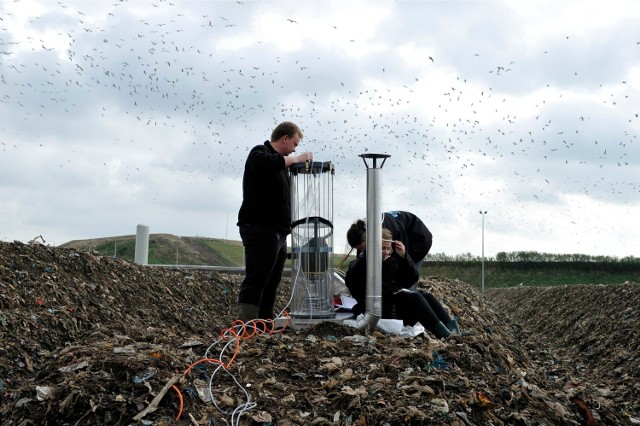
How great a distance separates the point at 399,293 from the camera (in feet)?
24.0

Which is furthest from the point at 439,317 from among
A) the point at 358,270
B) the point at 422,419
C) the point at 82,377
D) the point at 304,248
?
the point at 82,377

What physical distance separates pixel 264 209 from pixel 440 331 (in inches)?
77.5

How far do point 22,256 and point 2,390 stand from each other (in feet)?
12.8

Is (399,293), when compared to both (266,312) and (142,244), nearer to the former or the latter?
(266,312)

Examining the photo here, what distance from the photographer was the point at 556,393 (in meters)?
6.15

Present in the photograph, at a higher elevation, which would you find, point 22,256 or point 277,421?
point 22,256

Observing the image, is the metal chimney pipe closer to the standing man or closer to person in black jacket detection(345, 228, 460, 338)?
person in black jacket detection(345, 228, 460, 338)

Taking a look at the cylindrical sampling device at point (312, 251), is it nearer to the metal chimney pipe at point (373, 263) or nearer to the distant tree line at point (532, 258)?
the metal chimney pipe at point (373, 263)

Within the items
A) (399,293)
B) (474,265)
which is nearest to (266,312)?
(399,293)

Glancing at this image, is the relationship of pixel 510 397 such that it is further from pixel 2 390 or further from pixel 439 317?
pixel 2 390

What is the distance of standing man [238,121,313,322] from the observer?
24.0 feet

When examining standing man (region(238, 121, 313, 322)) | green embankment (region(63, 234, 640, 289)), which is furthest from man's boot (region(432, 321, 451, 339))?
green embankment (region(63, 234, 640, 289))

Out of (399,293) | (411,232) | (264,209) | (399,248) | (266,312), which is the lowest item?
(266,312)

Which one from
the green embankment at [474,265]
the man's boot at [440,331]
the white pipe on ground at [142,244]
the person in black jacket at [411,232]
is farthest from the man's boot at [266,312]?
the green embankment at [474,265]
